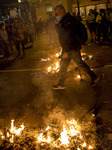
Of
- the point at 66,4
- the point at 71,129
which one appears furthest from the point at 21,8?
the point at 71,129

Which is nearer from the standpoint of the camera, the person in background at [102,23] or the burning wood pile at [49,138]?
the burning wood pile at [49,138]

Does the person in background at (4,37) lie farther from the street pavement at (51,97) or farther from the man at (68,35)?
the man at (68,35)

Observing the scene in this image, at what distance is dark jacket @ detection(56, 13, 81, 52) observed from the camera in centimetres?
410

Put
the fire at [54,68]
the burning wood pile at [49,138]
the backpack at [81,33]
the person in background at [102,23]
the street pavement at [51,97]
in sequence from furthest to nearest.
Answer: the person in background at [102,23]
the fire at [54,68]
the backpack at [81,33]
the street pavement at [51,97]
the burning wood pile at [49,138]

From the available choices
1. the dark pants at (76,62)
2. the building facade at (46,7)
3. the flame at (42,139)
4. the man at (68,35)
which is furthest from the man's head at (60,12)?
the building facade at (46,7)

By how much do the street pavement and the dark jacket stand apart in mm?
1326

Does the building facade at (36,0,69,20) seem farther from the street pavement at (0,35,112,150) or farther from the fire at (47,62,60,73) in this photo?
the street pavement at (0,35,112,150)

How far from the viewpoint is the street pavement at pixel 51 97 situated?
3.59 metres

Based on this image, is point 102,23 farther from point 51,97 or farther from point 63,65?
point 51,97

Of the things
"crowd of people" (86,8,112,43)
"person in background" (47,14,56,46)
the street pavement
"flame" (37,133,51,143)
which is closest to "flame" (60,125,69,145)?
"flame" (37,133,51,143)

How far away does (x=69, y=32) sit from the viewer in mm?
4164

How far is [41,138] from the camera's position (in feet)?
9.85

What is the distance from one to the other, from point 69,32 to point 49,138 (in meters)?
2.70

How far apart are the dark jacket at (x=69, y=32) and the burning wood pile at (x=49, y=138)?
2071 mm
